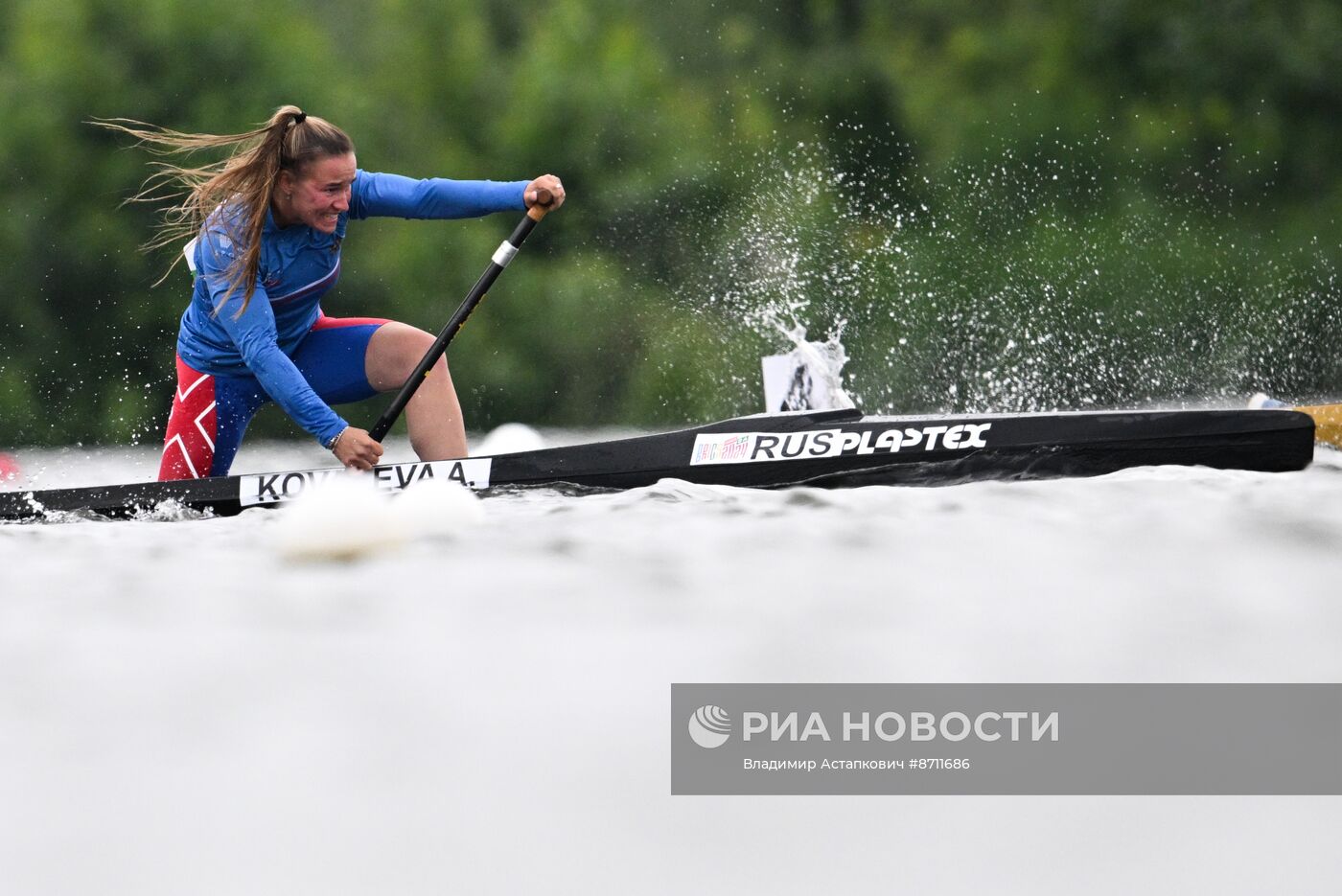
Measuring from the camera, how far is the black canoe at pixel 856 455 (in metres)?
4.66

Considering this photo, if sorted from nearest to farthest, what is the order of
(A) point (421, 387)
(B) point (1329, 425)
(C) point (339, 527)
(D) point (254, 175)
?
(C) point (339, 527), (D) point (254, 175), (A) point (421, 387), (B) point (1329, 425)

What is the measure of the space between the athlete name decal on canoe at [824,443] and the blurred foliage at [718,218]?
10617mm

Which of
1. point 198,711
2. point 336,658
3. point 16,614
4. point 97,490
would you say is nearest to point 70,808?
point 198,711

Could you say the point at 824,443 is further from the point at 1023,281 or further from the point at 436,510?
the point at 1023,281

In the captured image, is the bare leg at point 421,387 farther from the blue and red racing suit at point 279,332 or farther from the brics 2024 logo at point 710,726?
the brics 2024 logo at point 710,726

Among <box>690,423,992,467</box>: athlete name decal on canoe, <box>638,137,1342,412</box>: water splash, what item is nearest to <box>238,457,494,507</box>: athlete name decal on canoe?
<box>690,423,992,467</box>: athlete name decal on canoe

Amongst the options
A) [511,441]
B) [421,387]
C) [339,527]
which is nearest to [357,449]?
[421,387]

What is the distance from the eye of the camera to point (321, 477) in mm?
4848

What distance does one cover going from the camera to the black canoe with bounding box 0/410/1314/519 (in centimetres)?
466

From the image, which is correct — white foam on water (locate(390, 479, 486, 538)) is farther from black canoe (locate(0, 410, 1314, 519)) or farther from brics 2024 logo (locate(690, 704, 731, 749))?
brics 2024 logo (locate(690, 704, 731, 749))

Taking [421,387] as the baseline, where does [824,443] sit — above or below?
below

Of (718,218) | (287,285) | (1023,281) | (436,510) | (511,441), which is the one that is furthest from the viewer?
(718,218)

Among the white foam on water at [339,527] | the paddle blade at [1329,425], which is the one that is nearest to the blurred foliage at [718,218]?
the paddle blade at [1329,425]

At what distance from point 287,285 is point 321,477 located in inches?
26.8
